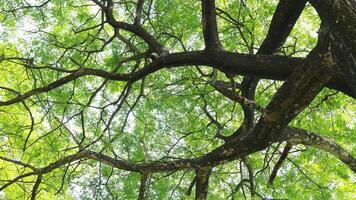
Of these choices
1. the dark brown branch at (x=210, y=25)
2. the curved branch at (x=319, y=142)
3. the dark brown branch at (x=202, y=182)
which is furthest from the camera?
the dark brown branch at (x=202, y=182)

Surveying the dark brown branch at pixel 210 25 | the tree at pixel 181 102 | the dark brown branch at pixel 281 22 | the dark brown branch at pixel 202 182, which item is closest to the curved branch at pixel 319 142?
the tree at pixel 181 102

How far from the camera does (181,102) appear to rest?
7.51 m

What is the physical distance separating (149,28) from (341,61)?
17.9 feet

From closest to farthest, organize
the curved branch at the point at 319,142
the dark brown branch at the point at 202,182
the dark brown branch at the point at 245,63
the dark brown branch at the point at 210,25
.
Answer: the dark brown branch at the point at 245,63
the dark brown branch at the point at 210,25
the curved branch at the point at 319,142
the dark brown branch at the point at 202,182

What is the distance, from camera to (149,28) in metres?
8.04

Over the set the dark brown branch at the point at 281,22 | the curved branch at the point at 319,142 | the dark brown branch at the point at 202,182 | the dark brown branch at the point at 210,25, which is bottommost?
the curved branch at the point at 319,142

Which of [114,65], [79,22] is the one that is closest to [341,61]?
[114,65]

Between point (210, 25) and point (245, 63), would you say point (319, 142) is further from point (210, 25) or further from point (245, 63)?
point (210, 25)

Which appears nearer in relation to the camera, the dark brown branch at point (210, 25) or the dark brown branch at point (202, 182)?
Result: the dark brown branch at point (210, 25)

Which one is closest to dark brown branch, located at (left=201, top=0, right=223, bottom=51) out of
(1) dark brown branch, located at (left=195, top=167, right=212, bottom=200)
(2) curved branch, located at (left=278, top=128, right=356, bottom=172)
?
(2) curved branch, located at (left=278, top=128, right=356, bottom=172)

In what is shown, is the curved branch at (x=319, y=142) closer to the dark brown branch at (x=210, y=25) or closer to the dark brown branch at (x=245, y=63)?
the dark brown branch at (x=245, y=63)

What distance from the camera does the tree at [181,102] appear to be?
4312 millimetres

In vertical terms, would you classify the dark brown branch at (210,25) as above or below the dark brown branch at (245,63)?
above

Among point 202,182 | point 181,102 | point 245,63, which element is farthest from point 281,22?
point 181,102
